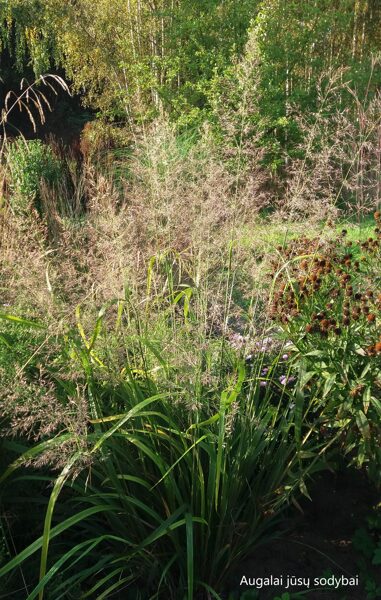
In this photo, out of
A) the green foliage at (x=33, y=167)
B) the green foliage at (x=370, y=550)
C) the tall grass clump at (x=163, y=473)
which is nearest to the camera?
the tall grass clump at (x=163, y=473)

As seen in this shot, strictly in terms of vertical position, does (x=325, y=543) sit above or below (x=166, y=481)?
below

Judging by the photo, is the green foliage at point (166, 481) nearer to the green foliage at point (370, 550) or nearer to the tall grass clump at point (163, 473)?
the tall grass clump at point (163, 473)

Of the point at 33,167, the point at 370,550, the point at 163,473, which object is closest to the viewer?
the point at 163,473

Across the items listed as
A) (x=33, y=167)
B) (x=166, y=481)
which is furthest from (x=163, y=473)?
(x=33, y=167)

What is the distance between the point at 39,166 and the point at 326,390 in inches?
247

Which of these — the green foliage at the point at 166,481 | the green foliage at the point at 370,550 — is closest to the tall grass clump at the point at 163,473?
the green foliage at the point at 166,481

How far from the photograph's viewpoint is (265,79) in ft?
35.1

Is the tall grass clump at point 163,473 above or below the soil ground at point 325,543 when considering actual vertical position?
above

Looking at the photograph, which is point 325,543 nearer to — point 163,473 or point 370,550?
point 370,550

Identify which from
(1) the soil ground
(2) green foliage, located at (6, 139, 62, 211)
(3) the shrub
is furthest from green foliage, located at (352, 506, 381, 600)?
(2) green foliage, located at (6, 139, 62, 211)

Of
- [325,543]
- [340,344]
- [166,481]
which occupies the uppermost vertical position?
[340,344]

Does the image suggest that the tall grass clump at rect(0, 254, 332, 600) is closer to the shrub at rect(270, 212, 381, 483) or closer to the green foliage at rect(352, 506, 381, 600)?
the shrub at rect(270, 212, 381, 483)

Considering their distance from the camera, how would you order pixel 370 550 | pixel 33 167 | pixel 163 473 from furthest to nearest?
pixel 33 167
pixel 370 550
pixel 163 473

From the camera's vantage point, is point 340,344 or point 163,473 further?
point 340,344
